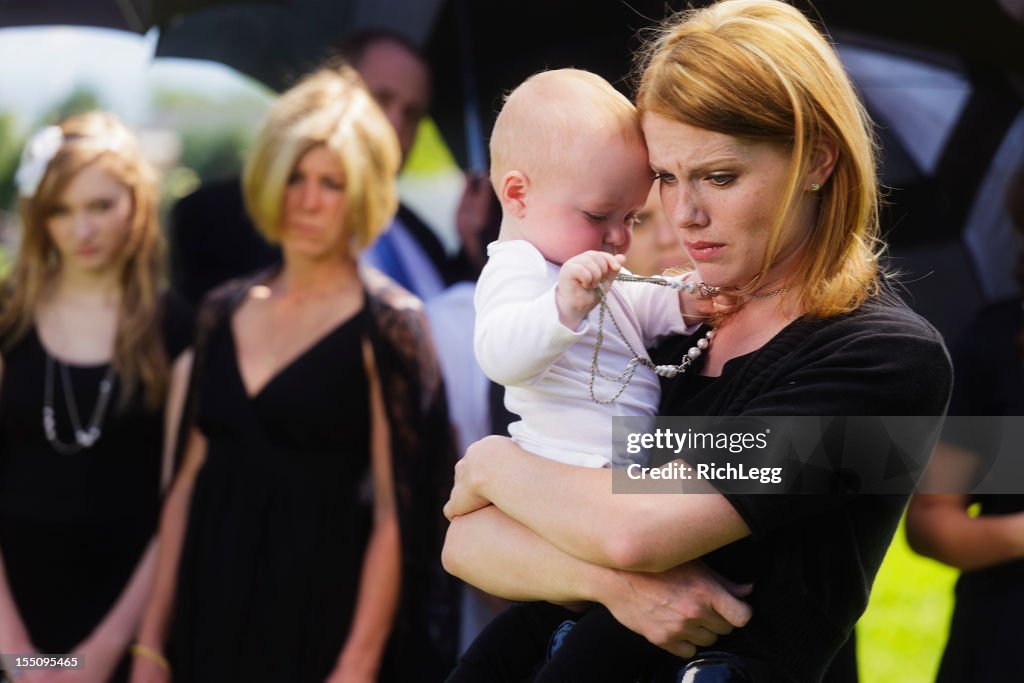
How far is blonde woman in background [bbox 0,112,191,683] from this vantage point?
355 centimetres

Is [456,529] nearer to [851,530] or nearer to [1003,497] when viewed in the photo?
[851,530]

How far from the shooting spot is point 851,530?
1608 millimetres

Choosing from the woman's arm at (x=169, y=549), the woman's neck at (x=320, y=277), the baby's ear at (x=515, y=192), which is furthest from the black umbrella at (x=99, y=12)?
the baby's ear at (x=515, y=192)

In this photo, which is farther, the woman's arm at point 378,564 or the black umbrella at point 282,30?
the black umbrella at point 282,30

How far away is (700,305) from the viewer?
6.07ft

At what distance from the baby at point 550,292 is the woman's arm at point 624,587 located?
0.06 m

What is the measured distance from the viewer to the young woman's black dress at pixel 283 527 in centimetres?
334

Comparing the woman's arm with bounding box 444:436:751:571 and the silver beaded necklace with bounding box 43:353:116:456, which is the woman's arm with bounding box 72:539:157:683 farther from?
the woman's arm with bounding box 444:436:751:571

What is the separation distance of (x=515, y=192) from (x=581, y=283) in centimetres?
31

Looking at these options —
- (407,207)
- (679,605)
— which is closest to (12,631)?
(407,207)

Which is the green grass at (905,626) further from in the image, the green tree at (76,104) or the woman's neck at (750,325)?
the green tree at (76,104)

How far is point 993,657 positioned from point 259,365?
2038 millimetres

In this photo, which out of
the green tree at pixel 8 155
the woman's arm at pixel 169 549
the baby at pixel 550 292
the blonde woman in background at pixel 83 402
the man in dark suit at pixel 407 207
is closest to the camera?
the baby at pixel 550 292

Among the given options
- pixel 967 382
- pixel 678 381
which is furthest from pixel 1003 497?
pixel 678 381
